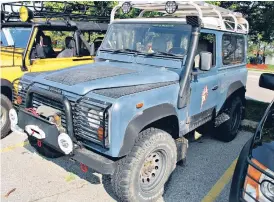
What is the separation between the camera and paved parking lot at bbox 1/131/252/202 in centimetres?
343

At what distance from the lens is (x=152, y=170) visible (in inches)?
130

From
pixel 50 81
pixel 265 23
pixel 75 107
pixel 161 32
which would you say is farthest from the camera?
pixel 265 23

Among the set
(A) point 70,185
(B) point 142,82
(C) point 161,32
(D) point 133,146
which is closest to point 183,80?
(B) point 142,82

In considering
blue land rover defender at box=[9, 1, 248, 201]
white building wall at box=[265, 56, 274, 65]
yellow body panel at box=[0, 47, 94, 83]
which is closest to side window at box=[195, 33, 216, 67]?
blue land rover defender at box=[9, 1, 248, 201]

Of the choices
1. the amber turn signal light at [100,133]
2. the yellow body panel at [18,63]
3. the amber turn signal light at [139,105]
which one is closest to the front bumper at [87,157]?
the amber turn signal light at [100,133]

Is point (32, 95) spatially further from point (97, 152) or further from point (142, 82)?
point (142, 82)

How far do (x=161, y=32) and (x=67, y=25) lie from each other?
111 inches

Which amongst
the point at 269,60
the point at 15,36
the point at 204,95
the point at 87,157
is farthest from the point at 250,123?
the point at 269,60

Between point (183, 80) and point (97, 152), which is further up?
point (183, 80)

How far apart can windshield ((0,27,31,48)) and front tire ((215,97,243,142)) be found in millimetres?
4096

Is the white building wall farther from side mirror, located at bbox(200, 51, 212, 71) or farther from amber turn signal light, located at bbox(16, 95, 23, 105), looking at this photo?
amber turn signal light, located at bbox(16, 95, 23, 105)

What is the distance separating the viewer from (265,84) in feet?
9.95

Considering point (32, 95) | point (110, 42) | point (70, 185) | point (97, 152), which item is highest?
point (110, 42)

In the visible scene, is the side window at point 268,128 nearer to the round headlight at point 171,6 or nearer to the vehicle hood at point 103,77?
the vehicle hood at point 103,77
